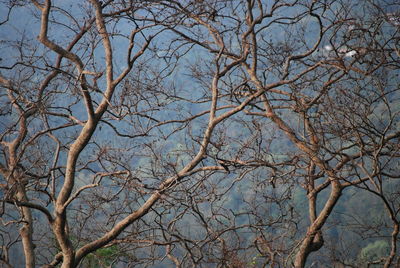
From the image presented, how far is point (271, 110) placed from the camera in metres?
5.82

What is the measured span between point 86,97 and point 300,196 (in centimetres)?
1778

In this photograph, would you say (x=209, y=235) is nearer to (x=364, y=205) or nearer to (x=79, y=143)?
(x=79, y=143)

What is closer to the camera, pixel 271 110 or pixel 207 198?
pixel 207 198

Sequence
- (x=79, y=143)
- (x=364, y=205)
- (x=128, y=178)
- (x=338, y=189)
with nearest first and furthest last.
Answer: (x=128, y=178) < (x=79, y=143) < (x=338, y=189) < (x=364, y=205)

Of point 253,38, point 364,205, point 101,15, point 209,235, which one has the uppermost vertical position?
point 364,205

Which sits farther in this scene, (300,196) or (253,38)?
(300,196)

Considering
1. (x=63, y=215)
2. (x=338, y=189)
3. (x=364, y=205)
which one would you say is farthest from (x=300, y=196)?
(x=63, y=215)

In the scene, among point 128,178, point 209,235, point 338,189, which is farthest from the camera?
point 338,189

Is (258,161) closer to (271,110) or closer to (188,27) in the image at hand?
(271,110)

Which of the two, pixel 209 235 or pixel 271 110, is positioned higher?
pixel 271 110

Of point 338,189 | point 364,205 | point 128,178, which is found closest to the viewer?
point 128,178

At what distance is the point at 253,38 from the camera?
17.6ft

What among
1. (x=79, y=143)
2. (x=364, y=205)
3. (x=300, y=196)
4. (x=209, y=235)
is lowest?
(x=209, y=235)

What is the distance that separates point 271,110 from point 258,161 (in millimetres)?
1256
